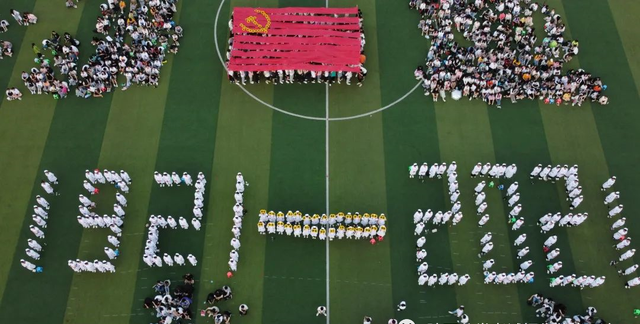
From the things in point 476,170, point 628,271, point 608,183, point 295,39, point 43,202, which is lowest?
point 628,271

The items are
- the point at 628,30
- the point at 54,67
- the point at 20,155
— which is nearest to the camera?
the point at 20,155

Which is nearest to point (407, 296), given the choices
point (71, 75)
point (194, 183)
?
point (194, 183)

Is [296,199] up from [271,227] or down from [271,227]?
up

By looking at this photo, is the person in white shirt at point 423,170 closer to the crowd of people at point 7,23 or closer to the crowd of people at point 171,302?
the crowd of people at point 171,302

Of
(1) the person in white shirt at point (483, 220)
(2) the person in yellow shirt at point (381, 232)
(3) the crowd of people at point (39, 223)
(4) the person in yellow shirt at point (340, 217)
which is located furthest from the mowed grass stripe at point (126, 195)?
(1) the person in white shirt at point (483, 220)

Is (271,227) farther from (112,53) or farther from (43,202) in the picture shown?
(112,53)

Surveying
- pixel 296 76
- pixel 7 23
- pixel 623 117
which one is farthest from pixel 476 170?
pixel 7 23

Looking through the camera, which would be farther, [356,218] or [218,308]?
[356,218]
